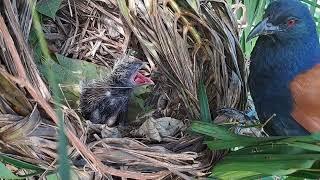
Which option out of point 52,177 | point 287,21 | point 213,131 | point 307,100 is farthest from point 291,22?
point 52,177

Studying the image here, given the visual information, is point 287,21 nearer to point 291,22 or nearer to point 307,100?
point 291,22

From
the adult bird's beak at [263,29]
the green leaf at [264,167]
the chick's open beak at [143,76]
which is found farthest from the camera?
the chick's open beak at [143,76]

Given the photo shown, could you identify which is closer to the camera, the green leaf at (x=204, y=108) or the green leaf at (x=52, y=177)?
the green leaf at (x=52, y=177)

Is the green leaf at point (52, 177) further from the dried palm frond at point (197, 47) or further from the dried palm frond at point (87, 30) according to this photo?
the dried palm frond at point (87, 30)

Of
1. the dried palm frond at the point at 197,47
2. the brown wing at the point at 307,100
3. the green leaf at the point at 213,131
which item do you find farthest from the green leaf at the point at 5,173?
the brown wing at the point at 307,100

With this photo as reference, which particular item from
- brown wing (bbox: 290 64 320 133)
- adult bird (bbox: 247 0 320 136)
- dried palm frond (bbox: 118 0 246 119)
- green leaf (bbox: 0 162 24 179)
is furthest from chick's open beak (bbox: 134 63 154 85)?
green leaf (bbox: 0 162 24 179)

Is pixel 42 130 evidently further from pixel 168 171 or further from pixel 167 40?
pixel 167 40
